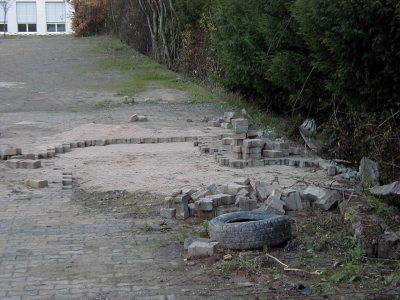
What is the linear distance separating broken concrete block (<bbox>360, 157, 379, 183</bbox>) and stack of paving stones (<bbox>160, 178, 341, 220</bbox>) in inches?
50.6

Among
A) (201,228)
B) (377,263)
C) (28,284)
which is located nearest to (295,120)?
(201,228)

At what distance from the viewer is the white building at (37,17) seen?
200 feet

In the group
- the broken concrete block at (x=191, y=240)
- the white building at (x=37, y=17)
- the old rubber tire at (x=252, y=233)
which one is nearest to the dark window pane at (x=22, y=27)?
the white building at (x=37, y=17)

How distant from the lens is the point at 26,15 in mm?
61406

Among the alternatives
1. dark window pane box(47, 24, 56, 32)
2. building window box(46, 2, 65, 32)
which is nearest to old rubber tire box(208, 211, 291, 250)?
building window box(46, 2, 65, 32)

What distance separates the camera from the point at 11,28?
200 ft

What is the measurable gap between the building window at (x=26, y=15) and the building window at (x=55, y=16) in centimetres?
135

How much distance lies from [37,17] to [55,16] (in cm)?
172

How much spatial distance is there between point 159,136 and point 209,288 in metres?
7.96

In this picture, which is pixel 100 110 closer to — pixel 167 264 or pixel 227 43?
pixel 227 43

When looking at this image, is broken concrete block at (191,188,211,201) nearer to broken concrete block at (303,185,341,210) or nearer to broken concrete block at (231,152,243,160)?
broken concrete block at (303,185,341,210)

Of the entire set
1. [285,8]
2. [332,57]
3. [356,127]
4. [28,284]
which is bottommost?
[28,284]

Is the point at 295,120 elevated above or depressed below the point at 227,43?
below

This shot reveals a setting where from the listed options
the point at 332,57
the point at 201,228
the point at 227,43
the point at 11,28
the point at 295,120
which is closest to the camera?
the point at 201,228
